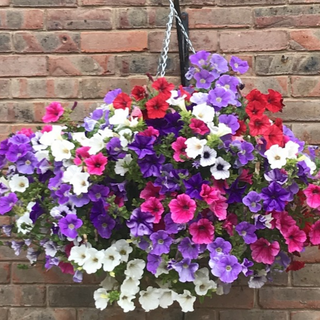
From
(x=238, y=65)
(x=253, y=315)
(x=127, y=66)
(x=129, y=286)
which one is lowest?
(x=253, y=315)

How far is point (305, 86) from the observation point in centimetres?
146

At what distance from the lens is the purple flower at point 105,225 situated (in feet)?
3.47

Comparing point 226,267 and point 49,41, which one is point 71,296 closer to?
point 226,267

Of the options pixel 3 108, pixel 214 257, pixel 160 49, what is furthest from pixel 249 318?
pixel 3 108

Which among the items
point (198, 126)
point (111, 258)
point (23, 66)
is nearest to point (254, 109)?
point (198, 126)

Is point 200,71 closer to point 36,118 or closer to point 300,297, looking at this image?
point 36,118

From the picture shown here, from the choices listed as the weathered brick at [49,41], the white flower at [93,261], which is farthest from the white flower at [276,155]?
the weathered brick at [49,41]

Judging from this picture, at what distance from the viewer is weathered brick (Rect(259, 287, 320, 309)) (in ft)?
4.79

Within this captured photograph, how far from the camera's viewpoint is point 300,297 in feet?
4.80

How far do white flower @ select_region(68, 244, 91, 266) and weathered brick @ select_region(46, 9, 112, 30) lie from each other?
76 cm

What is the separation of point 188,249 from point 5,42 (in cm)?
93

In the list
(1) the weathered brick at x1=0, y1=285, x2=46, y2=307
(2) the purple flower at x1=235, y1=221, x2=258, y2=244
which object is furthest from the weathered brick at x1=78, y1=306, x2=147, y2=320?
(2) the purple flower at x1=235, y1=221, x2=258, y2=244

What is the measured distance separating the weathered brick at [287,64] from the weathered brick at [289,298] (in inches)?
27.1

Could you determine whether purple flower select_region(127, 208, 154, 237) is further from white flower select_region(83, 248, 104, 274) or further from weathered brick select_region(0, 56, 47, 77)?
weathered brick select_region(0, 56, 47, 77)
